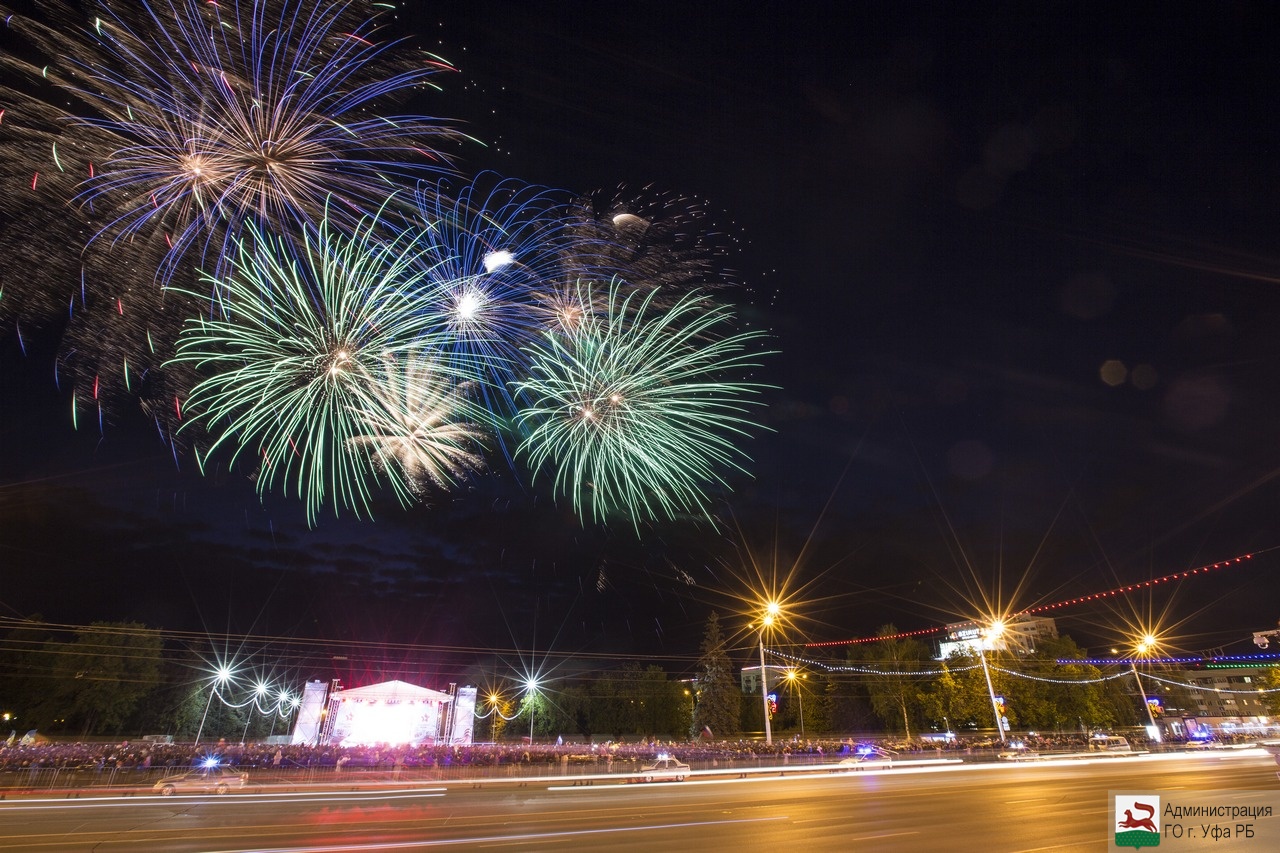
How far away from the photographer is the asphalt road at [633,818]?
1253 centimetres

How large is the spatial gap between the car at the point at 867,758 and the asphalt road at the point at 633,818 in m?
9.10

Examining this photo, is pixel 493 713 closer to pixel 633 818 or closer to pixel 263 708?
pixel 263 708

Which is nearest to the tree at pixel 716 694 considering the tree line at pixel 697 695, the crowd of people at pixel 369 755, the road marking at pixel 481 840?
the tree line at pixel 697 695

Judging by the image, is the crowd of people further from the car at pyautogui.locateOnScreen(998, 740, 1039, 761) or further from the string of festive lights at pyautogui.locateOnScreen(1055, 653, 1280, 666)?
the string of festive lights at pyautogui.locateOnScreen(1055, 653, 1280, 666)

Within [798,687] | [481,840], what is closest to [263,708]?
[798,687]

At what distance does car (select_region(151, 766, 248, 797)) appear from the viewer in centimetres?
2366

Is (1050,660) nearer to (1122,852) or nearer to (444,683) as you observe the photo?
(1122,852)

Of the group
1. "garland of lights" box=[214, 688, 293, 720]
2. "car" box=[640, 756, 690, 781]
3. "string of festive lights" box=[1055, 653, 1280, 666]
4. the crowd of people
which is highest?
"string of festive lights" box=[1055, 653, 1280, 666]

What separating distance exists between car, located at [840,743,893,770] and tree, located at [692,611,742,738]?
22765 mm

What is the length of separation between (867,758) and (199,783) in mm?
34392

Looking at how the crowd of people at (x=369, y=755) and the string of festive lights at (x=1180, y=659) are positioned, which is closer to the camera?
the crowd of people at (x=369, y=755)

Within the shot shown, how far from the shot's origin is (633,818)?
16250 millimetres

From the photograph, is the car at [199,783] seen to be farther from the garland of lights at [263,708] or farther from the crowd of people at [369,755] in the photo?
the garland of lights at [263,708]

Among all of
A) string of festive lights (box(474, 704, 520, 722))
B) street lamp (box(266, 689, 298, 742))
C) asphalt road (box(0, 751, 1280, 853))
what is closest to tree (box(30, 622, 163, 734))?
street lamp (box(266, 689, 298, 742))
